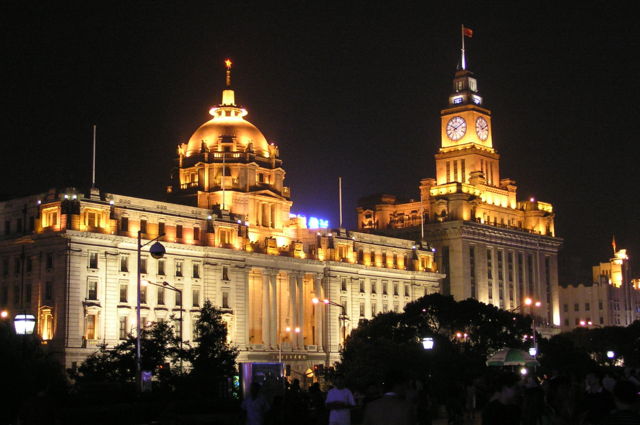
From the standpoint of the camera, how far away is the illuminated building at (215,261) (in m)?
103

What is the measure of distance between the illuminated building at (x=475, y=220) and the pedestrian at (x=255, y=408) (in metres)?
137

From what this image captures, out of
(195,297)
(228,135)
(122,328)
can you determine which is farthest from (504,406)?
(228,135)

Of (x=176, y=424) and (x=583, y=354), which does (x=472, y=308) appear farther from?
(x=176, y=424)

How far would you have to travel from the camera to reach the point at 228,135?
136750 millimetres

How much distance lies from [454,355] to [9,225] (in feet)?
164

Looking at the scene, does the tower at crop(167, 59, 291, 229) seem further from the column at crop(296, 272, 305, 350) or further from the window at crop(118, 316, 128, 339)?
the window at crop(118, 316, 128, 339)

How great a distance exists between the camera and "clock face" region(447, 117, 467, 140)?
184500 mm

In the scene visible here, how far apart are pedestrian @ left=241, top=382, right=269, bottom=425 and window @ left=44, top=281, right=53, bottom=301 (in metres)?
75.6

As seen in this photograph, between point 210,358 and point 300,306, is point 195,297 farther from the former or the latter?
point 210,358

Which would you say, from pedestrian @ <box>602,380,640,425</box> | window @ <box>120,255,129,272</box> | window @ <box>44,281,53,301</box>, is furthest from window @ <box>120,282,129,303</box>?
pedestrian @ <box>602,380,640,425</box>

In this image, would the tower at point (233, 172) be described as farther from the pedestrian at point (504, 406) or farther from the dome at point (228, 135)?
the pedestrian at point (504, 406)

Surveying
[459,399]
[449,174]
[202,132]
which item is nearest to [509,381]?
[459,399]

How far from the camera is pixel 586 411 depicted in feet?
80.7

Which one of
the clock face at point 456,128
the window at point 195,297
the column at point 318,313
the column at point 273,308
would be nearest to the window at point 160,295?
the window at point 195,297
